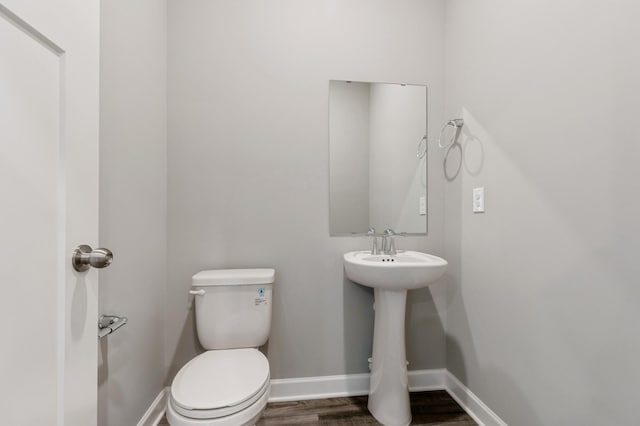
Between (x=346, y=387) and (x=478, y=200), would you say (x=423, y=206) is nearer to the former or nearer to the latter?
(x=478, y=200)

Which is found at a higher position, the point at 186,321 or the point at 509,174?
the point at 509,174

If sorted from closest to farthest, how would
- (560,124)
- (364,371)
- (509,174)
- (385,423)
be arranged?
(560,124) → (509,174) → (385,423) → (364,371)

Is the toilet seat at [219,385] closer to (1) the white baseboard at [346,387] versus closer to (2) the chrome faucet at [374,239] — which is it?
(1) the white baseboard at [346,387]

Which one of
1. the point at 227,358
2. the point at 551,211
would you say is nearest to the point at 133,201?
the point at 227,358

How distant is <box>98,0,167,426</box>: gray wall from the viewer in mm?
1032

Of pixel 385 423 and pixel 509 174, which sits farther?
pixel 385 423

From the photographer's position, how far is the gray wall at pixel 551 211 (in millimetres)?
824

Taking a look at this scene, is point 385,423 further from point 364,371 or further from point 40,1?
point 40,1

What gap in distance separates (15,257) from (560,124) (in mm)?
1543

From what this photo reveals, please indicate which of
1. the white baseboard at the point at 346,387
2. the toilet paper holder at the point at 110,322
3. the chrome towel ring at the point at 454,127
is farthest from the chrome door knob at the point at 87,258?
the chrome towel ring at the point at 454,127

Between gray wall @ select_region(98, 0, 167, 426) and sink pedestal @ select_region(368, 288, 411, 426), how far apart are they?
3.79ft

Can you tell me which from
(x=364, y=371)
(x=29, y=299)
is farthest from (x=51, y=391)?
(x=364, y=371)

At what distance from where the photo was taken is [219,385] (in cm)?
104

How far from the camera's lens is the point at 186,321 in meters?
1.55
